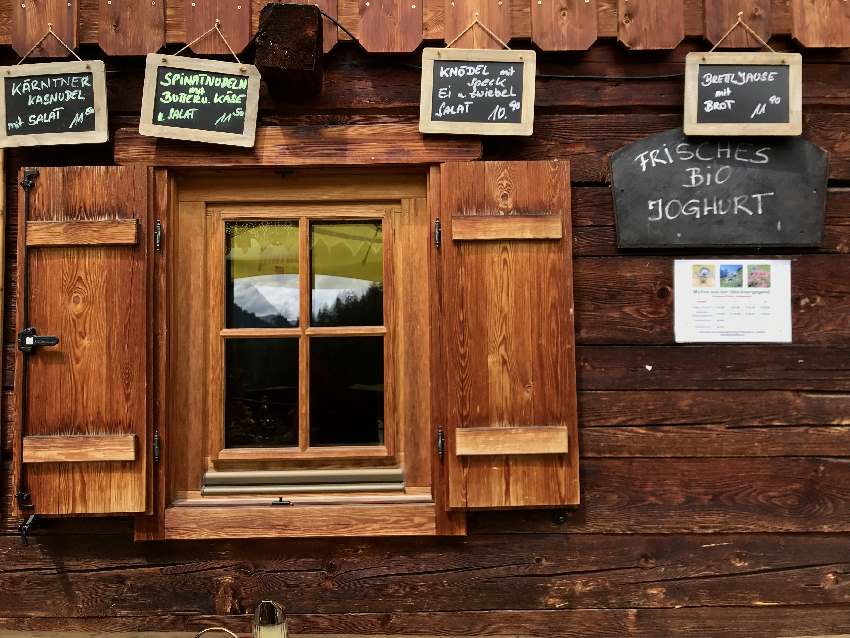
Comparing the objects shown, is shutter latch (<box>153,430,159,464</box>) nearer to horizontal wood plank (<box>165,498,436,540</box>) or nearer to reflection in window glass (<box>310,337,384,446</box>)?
horizontal wood plank (<box>165,498,436,540</box>)

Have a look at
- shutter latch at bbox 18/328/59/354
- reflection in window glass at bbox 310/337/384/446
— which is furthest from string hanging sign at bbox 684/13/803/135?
shutter latch at bbox 18/328/59/354

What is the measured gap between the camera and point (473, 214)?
103 inches

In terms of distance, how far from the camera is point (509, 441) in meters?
2.57

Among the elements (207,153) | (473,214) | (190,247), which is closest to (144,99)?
(207,153)

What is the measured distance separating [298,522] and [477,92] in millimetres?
1777

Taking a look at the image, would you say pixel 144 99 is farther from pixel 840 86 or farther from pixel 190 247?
pixel 840 86

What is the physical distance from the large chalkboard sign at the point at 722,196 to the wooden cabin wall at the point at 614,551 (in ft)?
1.17

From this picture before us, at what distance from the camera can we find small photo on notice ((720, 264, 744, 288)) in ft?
8.89

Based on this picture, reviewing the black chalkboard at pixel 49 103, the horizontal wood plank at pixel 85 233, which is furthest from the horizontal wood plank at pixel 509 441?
the black chalkboard at pixel 49 103

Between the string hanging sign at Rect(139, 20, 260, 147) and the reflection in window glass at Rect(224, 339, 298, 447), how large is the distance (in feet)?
2.65

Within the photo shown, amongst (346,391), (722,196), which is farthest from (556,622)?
(722,196)

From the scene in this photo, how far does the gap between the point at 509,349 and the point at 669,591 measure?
1135 millimetres

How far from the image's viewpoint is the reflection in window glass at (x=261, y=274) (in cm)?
279

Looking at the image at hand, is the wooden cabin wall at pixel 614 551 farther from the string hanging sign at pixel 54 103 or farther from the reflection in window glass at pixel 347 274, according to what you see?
the string hanging sign at pixel 54 103
